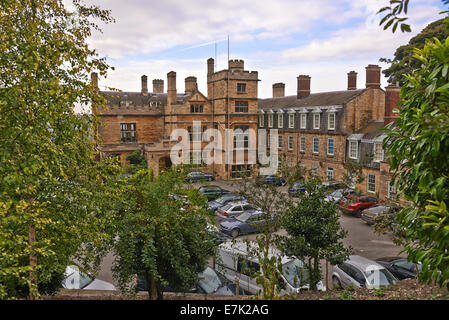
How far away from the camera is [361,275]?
37.7ft

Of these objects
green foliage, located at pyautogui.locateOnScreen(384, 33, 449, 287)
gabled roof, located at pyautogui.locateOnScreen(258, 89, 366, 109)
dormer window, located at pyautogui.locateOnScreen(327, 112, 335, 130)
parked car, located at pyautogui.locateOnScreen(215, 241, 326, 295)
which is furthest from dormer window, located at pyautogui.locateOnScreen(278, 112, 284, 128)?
green foliage, located at pyautogui.locateOnScreen(384, 33, 449, 287)

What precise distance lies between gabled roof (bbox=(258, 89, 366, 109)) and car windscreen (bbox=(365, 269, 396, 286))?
20668mm

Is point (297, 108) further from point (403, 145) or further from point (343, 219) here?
point (403, 145)

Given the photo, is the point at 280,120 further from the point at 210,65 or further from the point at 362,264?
the point at 362,264

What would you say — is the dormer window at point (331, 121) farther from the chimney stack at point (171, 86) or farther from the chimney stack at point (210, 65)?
the chimney stack at point (171, 86)

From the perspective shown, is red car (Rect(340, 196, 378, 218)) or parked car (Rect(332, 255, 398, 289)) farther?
red car (Rect(340, 196, 378, 218))

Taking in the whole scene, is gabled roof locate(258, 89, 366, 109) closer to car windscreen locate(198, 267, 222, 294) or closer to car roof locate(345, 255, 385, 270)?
car roof locate(345, 255, 385, 270)

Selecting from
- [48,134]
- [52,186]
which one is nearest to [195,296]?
[52,186]

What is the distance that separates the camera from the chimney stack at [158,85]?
42031mm

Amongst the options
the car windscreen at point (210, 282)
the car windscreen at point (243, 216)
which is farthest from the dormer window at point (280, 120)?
the car windscreen at point (210, 282)

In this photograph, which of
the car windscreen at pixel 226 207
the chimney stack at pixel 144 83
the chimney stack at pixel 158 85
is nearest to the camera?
the car windscreen at pixel 226 207

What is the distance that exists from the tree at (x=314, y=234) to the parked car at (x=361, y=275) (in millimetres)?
1271

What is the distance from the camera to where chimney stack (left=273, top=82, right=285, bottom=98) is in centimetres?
4594

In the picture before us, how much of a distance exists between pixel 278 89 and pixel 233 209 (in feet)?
96.0
